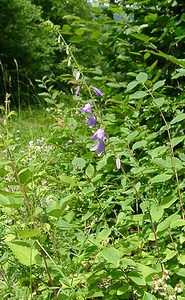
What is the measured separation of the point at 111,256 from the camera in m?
1.23

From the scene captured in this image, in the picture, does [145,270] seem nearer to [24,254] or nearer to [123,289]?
[123,289]

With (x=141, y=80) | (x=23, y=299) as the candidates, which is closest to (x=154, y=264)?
(x=23, y=299)

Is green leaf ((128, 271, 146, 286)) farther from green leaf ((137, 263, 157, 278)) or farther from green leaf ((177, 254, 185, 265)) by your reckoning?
green leaf ((177, 254, 185, 265))

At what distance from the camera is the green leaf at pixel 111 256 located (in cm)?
121

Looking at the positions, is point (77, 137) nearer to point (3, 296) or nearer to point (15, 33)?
point (3, 296)

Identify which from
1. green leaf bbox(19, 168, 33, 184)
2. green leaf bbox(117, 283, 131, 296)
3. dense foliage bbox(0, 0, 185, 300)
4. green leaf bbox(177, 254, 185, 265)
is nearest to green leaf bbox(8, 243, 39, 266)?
dense foliage bbox(0, 0, 185, 300)

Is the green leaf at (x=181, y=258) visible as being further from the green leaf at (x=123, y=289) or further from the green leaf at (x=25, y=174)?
the green leaf at (x=25, y=174)

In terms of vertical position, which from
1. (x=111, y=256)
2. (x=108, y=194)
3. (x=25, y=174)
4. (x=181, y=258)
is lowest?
(x=108, y=194)

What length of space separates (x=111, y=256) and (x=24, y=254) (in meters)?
0.23

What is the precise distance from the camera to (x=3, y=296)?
143 centimetres

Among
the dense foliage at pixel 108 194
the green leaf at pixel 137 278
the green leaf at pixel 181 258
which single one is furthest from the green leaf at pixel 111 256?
the green leaf at pixel 181 258

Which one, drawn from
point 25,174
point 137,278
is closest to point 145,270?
point 137,278

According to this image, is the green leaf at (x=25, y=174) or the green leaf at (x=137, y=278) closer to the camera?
the green leaf at (x=25, y=174)

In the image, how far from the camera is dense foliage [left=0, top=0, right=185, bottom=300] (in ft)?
4.25
